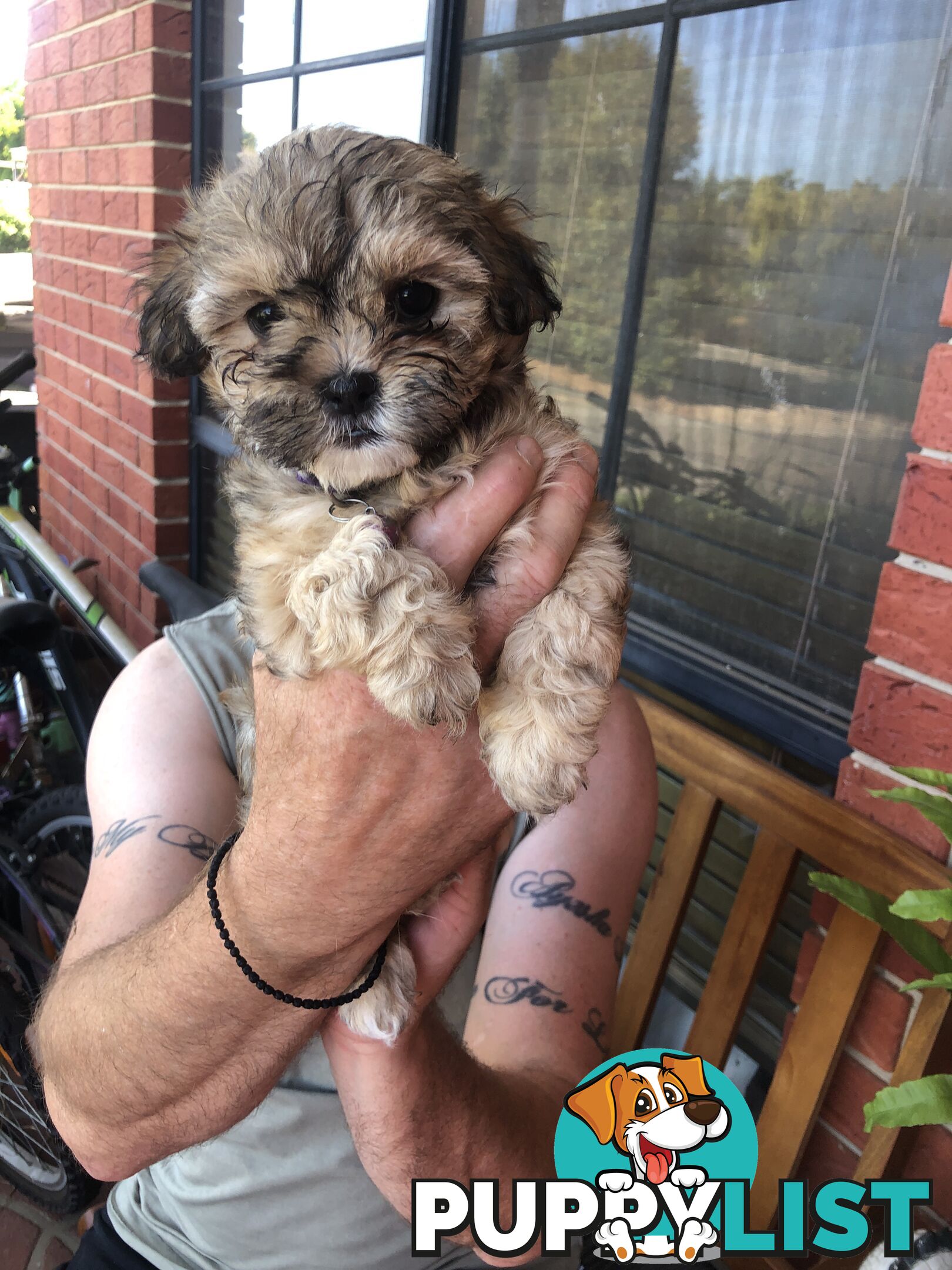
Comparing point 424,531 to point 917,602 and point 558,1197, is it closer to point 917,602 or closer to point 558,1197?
point 917,602

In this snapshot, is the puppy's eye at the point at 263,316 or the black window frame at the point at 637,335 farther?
the black window frame at the point at 637,335

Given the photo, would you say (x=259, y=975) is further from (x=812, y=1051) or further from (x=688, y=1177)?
(x=812, y=1051)

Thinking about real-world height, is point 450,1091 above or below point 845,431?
below

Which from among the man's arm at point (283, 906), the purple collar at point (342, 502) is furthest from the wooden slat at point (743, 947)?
the purple collar at point (342, 502)

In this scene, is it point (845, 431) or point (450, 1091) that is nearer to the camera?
point (450, 1091)

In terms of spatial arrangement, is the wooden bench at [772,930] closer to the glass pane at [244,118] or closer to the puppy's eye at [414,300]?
the puppy's eye at [414,300]

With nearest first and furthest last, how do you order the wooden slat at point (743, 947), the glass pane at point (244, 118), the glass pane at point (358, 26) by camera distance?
the wooden slat at point (743, 947)
the glass pane at point (358, 26)
the glass pane at point (244, 118)

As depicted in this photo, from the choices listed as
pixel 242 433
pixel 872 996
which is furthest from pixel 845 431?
pixel 242 433

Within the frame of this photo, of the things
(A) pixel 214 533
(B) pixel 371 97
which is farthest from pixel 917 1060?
(A) pixel 214 533
